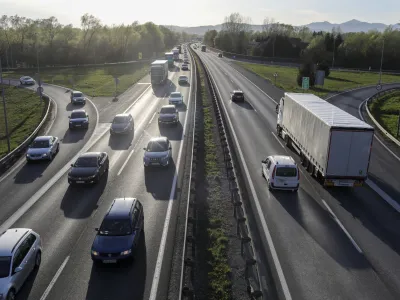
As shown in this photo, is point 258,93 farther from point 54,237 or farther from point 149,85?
point 54,237

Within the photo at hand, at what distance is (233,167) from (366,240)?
890 centimetres

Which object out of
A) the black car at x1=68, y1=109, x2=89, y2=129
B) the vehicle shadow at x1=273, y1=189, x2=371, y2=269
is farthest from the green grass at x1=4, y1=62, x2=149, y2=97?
the vehicle shadow at x1=273, y1=189, x2=371, y2=269

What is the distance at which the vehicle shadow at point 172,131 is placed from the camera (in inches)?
1375

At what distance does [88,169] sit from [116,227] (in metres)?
8.96

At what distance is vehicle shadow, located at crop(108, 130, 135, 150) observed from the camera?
32.7m

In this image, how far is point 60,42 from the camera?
417 feet

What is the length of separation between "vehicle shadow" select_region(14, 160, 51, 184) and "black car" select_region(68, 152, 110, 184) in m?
3.55

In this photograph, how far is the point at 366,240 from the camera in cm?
1750

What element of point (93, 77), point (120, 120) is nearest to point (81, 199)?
point (120, 120)

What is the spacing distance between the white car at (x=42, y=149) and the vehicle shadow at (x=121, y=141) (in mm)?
4551

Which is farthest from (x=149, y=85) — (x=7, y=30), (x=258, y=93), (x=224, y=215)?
(x=7, y=30)

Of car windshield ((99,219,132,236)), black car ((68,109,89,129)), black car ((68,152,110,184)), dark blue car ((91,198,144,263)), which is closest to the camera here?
dark blue car ((91,198,144,263))

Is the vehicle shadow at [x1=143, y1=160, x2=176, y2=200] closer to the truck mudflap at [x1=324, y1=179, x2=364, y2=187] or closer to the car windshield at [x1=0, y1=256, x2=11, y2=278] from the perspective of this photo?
the truck mudflap at [x1=324, y1=179, x2=364, y2=187]

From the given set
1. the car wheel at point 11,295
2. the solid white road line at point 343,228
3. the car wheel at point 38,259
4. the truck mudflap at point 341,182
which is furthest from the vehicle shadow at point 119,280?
the truck mudflap at point 341,182
